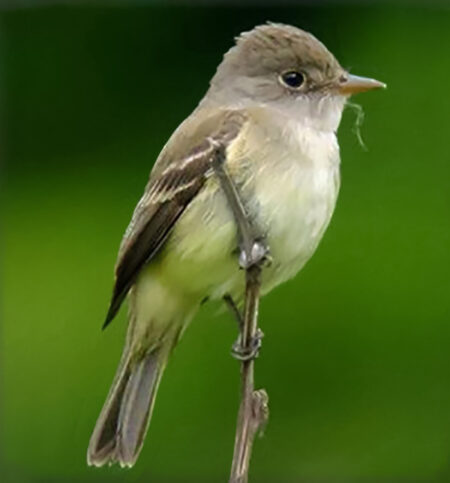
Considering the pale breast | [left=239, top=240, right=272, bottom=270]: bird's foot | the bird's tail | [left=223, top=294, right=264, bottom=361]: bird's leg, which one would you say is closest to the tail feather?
the bird's tail

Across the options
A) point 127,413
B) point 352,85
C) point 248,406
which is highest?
point 352,85

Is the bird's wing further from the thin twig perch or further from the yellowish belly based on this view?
the thin twig perch

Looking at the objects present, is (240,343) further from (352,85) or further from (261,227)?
(352,85)

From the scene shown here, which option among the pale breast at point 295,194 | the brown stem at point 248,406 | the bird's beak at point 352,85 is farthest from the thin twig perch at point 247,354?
the bird's beak at point 352,85

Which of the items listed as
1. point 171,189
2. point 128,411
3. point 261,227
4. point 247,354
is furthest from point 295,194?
point 247,354

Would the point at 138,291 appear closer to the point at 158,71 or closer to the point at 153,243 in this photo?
the point at 153,243

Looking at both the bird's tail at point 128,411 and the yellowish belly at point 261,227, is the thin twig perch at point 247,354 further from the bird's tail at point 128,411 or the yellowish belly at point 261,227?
the bird's tail at point 128,411
